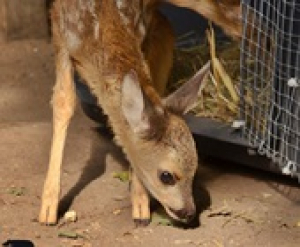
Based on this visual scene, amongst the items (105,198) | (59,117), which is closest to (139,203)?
(105,198)

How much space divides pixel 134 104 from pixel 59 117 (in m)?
0.58

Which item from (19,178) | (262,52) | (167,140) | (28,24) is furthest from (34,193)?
(28,24)

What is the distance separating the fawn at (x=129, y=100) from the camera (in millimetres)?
4582

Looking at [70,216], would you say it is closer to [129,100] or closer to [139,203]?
[139,203]

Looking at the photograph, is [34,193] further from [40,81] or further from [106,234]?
[40,81]

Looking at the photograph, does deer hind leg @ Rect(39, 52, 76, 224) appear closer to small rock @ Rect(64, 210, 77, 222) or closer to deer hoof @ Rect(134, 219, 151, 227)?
small rock @ Rect(64, 210, 77, 222)

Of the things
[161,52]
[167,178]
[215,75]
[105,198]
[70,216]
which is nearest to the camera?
[167,178]

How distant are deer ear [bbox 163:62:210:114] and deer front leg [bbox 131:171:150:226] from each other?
0.43 meters

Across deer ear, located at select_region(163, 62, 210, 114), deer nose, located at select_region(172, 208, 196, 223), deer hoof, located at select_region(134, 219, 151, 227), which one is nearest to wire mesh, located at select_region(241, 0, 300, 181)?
deer ear, located at select_region(163, 62, 210, 114)

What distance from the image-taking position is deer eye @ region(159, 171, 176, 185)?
182 inches

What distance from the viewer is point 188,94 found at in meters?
4.79

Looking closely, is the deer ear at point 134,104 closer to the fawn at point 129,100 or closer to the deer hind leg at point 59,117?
the fawn at point 129,100

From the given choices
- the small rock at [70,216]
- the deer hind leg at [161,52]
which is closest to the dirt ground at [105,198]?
the small rock at [70,216]

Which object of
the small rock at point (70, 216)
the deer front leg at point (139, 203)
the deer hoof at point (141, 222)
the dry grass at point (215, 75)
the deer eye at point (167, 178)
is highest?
the dry grass at point (215, 75)
